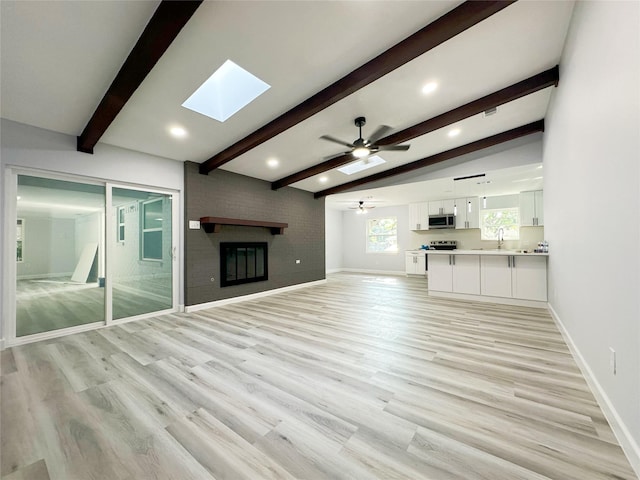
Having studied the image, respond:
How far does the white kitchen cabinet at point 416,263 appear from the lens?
8812 millimetres

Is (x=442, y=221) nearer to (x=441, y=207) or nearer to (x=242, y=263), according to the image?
(x=441, y=207)

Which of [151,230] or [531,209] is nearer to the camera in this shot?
[151,230]

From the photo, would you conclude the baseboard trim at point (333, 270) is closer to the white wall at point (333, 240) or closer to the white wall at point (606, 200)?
the white wall at point (333, 240)

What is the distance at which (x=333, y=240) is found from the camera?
10.8 metres

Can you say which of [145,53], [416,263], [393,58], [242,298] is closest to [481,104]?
[393,58]

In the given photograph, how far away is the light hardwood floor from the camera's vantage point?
4.33ft

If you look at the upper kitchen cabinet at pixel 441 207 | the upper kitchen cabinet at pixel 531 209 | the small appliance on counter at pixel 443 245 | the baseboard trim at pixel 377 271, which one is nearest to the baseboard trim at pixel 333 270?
the baseboard trim at pixel 377 271

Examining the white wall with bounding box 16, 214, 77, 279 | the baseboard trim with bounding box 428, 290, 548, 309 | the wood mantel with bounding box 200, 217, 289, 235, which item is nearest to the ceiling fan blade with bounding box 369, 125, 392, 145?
the wood mantel with bounding box 200, 217, 289, 235

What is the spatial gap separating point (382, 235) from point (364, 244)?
0.85 meters

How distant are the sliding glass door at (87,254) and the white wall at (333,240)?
6.62 meters

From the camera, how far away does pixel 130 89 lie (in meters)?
2.46

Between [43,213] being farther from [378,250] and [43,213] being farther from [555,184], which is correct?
[378,250]

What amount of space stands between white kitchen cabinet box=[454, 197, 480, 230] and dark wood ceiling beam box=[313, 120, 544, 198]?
107 inches

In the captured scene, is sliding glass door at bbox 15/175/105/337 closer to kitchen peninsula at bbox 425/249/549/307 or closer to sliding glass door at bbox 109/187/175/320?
sliding glass door at bbox 109/187/175/320
